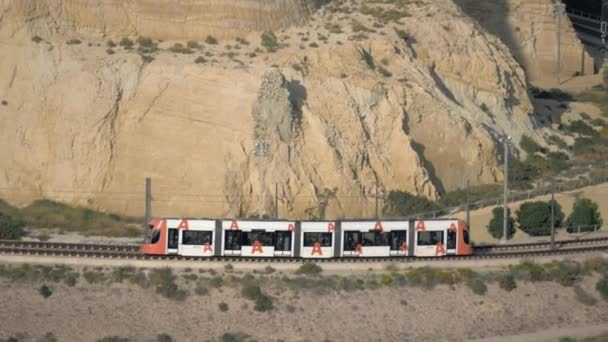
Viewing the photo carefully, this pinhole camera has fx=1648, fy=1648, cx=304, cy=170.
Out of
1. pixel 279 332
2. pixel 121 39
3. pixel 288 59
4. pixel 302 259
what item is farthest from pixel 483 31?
pixel 279 332

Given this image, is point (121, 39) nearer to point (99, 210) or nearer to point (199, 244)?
point (99, 210)

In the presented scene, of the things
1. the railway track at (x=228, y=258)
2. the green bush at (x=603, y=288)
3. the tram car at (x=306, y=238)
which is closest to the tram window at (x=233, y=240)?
the tram car at (x=306, y=238)

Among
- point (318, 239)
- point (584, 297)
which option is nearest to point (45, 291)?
point (318, 239)

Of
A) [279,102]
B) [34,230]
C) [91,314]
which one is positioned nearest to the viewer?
[91,314]

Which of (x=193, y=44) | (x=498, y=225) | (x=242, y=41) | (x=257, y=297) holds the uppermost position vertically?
(x=242, y=41)

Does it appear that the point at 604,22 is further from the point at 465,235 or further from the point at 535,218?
the point at 465,235

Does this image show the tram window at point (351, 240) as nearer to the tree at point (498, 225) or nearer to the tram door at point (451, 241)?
the tram door at point (451, 241)
